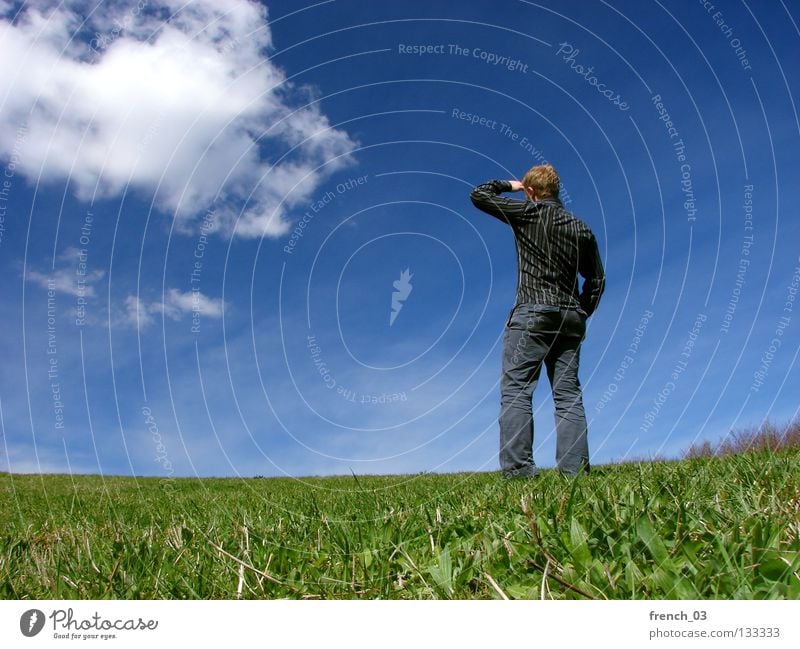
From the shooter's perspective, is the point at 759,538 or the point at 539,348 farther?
the point at 539,348

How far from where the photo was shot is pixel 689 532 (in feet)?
8.14

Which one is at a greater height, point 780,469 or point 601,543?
point 780,469

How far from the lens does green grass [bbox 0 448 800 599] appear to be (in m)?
2.17

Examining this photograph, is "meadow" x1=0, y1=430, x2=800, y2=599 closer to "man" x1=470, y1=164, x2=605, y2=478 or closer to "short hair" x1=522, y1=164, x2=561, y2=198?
"man" x1=470, y1=164, x2=605, y2=478

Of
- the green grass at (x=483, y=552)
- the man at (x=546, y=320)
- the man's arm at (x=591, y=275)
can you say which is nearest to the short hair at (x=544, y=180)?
the man at (x=546, y=320)

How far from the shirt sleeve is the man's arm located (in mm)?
821

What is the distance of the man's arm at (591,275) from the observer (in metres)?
6.73

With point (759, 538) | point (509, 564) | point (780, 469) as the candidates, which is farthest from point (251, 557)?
point (780, 469)

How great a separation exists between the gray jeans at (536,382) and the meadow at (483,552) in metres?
2.21

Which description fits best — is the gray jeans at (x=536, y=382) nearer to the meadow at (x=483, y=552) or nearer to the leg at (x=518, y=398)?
the leg at (x=518, y=398)

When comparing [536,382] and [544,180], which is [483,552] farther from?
[544,180]

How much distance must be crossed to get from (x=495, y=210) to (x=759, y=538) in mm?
4973
